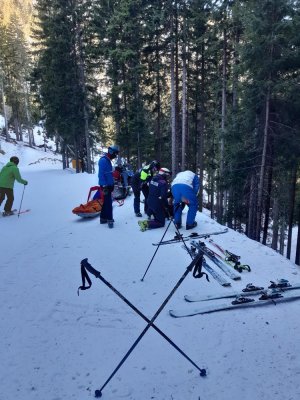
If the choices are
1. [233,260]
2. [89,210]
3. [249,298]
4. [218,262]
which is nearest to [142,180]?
[89,210]

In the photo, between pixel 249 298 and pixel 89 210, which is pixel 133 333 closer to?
pixel 249 298

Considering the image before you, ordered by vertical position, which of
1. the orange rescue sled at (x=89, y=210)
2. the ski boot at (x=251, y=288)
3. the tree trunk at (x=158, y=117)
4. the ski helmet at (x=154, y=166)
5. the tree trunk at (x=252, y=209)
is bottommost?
the tree trunk at (x=252, y=209)

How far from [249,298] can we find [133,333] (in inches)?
80.3

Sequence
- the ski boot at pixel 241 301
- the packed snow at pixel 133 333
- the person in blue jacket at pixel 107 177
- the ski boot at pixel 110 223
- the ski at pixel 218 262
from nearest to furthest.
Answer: the packed snow at pixel 133 333 → the ski boot at pixel 241 301 → the ski at pixel 218 262 → the person in blue jacket at pixel 107 177 → the ski boot at pixel 110 223

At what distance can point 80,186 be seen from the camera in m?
18.6

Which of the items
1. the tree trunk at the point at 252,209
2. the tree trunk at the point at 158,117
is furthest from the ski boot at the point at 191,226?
the tree trunk at the point at 158,117

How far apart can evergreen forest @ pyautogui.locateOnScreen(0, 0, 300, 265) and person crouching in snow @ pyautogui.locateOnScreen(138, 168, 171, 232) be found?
6233mm

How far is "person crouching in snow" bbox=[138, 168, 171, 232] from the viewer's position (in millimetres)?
9652

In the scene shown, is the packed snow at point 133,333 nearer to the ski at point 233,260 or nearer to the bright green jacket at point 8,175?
the ski at point 233,260

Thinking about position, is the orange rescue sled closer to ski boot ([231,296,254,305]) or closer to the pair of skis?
the pair of skis

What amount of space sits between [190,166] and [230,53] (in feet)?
30.5

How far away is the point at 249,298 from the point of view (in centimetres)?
556

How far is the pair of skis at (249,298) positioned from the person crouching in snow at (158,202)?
4.15m

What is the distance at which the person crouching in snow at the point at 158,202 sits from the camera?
380 inches
